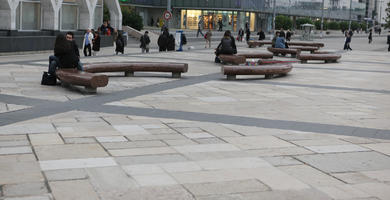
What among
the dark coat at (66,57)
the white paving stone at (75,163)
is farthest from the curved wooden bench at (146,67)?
the white paving stone at (75,163)

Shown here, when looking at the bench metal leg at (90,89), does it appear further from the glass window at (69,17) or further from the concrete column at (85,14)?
the concrete column at (85,14)

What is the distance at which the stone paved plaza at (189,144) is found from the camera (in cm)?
586

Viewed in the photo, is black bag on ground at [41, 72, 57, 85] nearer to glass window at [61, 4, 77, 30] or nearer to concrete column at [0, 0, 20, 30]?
concrete column at [0, 0, 20, 30]

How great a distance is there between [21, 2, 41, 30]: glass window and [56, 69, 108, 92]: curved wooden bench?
720 inches

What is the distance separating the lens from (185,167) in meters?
6.64

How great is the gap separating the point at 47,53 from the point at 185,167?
2134cm

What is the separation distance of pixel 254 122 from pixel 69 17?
26607 millimetres

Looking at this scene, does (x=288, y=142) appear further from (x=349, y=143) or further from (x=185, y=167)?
(x=185, y=167)

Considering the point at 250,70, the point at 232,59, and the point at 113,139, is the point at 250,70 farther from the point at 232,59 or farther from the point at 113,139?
the point at 113,139

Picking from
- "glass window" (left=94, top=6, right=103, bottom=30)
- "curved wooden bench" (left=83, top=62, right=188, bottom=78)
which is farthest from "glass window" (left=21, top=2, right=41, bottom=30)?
"curved wooden bench" (left=83, top=62, right=188, bottom=78)

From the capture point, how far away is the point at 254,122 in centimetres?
986

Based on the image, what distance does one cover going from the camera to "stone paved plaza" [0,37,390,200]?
5859 mm

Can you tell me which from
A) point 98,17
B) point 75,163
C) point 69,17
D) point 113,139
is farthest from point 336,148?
point 98,17

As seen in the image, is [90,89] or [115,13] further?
[115,13]
